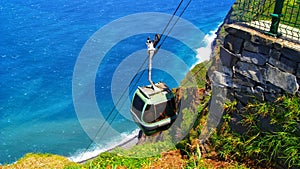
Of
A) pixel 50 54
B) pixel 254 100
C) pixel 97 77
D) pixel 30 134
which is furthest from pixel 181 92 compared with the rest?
pixel 50 54

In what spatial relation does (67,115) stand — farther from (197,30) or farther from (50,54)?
(197,30)

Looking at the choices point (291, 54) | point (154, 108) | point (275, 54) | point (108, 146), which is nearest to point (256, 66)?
point (275, 54)

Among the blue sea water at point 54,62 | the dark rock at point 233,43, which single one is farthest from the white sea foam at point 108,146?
the dark rock at point 233,43

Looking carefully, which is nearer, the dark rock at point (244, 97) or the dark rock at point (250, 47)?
the dark rock at point (250, 47)

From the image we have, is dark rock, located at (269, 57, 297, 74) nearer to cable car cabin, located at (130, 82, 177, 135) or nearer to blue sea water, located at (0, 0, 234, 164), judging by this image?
cable car cabin, located at (130, 82, 177, 135)

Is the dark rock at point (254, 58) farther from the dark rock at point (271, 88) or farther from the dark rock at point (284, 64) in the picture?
the dark rock at point (271, 88)
